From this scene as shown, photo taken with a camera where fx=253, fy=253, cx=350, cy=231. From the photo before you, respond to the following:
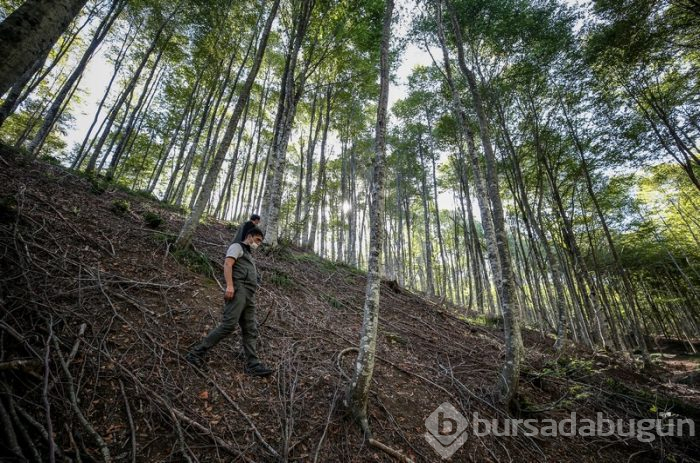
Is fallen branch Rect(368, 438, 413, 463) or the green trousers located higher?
the green trousers

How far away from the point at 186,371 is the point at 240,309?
35.0 inches

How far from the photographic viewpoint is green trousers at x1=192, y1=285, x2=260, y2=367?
10.7 feet

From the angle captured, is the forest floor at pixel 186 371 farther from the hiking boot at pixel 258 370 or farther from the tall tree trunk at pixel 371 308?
the tall tree trunk at pixel 371 308

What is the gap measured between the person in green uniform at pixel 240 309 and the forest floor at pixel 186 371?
162 mm

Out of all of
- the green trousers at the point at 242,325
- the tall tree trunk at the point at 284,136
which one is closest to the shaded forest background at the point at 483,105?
the tall tree trunk at the point at 284,136

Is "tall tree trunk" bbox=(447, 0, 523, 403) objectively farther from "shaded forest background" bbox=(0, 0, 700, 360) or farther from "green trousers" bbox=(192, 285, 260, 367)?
"green trousers" bbox=(192, 285, 260, 367)

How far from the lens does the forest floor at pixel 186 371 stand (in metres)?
2.23

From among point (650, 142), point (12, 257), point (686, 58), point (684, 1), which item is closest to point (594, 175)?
point (650, 142)

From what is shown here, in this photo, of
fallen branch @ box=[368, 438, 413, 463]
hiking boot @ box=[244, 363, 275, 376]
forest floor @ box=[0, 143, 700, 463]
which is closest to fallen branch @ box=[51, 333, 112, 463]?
forest floor @ box=[0, 143, 700, 463]

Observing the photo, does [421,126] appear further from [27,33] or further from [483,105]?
[27,33]

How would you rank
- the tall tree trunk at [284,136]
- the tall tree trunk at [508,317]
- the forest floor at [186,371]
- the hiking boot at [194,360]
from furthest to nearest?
the tall tree trunk at [284,136] → the tall tree trunk at [508,317] → the hiking boot at [194,360] → the forest floor at [186,371]

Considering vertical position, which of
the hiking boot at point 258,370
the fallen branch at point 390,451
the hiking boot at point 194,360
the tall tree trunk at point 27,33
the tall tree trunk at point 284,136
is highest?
→ the tall tree trunk at point 284,136

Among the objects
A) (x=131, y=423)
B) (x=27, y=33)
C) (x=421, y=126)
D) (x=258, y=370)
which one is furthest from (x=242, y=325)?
(x=421, y=126)

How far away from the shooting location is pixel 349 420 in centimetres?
317
